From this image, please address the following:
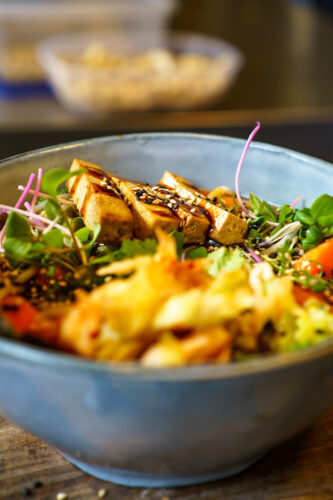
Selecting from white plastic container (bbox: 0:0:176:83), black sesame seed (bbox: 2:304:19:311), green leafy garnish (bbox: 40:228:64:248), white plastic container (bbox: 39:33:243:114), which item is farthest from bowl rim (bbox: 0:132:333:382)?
white plastic container (bbox: 0:0:176:83)

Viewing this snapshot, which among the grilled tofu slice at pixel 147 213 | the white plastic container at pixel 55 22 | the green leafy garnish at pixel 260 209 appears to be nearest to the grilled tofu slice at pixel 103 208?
the grilled tofu slice at pixel 147 213

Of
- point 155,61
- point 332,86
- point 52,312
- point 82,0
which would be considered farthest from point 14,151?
point 52,312

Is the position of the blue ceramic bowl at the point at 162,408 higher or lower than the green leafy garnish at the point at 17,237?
lower

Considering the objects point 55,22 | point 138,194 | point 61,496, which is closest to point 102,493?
point 61,496

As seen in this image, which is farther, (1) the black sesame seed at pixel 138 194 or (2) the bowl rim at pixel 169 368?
(1) the black sesame seed at pixel 138 194

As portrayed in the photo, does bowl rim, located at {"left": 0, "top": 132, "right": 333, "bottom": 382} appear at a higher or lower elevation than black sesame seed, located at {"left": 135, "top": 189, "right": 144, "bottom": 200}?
lower

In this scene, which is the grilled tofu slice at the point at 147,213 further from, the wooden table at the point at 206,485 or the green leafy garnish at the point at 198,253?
the wooden table at the point at 206,485

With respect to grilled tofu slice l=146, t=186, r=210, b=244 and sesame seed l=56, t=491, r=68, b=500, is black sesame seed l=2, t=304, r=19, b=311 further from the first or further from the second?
grilled tofu slice l=146, t=186, r=210, b=244
